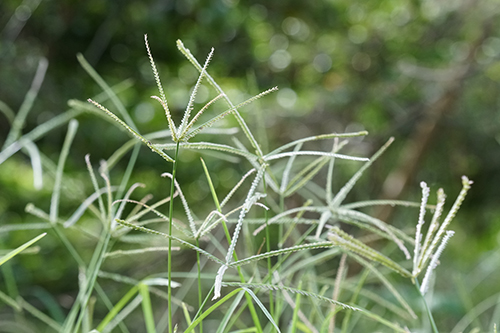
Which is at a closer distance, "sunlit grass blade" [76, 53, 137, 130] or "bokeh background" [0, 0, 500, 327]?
"sunlit grass blade" [76, 53, 137, 130]

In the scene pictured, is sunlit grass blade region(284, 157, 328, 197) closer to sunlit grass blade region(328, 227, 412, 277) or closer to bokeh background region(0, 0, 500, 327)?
sunlit grass blade region(328, 227, 412, 277)

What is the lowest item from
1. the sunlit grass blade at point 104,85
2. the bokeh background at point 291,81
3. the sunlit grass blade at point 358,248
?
the bokeh background at point 291,81

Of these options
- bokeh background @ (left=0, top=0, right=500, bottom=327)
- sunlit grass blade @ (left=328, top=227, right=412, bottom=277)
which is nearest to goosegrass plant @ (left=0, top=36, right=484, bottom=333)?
sunlit grass blade @ (left=328, top=227, right=412, bottom=277)

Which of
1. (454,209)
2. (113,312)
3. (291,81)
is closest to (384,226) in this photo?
(454,209)

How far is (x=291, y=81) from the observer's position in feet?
3.97

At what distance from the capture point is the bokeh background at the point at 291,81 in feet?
3.21

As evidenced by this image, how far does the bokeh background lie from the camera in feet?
3.21

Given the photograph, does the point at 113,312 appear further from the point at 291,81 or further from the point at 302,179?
the point at 291,81

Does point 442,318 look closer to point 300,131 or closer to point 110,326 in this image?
point 300,131

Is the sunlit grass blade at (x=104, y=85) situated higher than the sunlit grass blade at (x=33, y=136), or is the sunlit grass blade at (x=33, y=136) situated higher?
the sunlit grass blade at (x=104, y=85)

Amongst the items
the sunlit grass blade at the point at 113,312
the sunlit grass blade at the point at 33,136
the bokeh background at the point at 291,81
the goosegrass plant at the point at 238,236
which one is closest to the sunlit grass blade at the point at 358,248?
the goosegrass plant at the point at 238,236

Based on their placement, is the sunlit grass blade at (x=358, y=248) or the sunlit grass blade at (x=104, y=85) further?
the sunlit grass blade at (x=104, y=85)

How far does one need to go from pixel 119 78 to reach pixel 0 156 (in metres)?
0.78

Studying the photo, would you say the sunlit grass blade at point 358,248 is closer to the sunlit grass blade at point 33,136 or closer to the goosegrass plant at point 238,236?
the goosegrass plant at point 238,236
